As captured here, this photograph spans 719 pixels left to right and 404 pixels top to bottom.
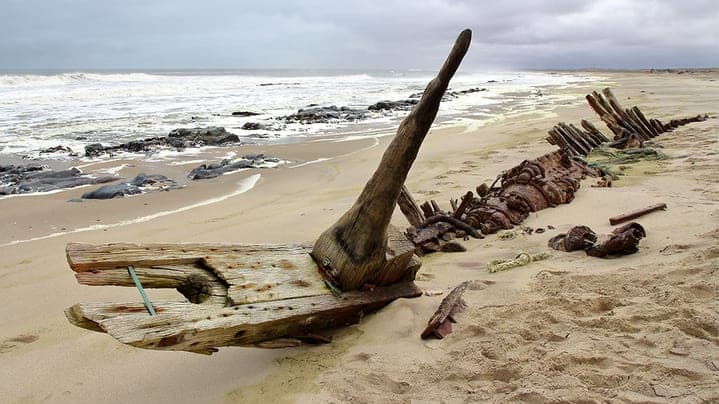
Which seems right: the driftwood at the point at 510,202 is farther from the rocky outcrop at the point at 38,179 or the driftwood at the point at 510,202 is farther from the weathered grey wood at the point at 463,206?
the rocky outcrop at the point at 38,179

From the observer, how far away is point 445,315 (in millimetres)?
3029

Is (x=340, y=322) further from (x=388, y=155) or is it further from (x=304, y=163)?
(x=304, y=163)

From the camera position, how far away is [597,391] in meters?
2.17

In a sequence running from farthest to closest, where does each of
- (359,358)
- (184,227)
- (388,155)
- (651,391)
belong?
(184,227)
(388,155)
(359,358)
(651,391)

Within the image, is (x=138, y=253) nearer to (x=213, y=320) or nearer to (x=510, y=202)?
(x=213, y=320)

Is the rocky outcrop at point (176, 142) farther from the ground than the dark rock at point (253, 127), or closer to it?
closer to it

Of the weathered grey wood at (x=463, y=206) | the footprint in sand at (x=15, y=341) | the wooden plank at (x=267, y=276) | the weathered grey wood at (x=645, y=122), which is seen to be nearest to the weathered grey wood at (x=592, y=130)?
the weathered grey wood at (x=645, y=122)

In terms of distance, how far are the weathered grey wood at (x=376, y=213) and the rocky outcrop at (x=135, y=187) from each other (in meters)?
5.75

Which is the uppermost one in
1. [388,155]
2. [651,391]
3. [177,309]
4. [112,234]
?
[388,155]

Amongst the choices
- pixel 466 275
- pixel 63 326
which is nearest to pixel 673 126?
pixel 466 275

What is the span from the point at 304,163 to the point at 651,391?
8.72m

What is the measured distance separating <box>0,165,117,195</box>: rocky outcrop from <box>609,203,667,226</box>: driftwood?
314 inches

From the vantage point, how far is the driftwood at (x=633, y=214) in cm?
462

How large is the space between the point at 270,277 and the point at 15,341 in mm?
1931
